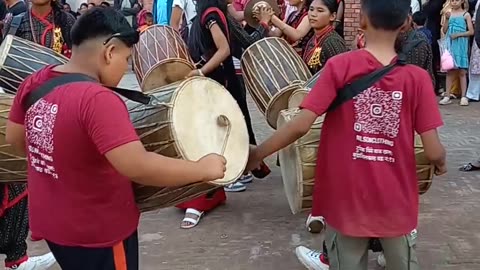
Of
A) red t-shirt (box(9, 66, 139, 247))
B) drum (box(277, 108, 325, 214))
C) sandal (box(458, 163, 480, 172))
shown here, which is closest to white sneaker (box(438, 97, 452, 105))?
sandal (box(458, 163, 480, 172))

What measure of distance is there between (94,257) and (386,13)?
1.35 metres

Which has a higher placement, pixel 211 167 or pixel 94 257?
pixel 211 167

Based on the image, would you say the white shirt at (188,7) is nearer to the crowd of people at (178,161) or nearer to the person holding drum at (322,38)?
the person holding drum at (322,38)

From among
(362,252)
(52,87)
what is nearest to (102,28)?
(52,87)

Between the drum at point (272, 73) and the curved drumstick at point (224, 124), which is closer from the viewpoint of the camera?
the curved drumstick at point (224, 124)

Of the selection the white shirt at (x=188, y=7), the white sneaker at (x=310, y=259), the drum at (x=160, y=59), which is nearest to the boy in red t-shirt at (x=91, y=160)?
the white sneaker at (x=310, y=259)

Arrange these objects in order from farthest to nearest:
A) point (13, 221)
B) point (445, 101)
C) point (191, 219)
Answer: point (445, 101), point (191, 219), point (13, 221)

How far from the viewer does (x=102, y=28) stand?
2.21 m

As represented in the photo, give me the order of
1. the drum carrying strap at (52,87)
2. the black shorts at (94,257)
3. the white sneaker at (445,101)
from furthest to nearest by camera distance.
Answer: the white sneaker at (445,101)
the black shorts at (94,257)
the drum carrying strap at (52,87)

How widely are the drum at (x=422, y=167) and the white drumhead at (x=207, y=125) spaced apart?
78 centimetres

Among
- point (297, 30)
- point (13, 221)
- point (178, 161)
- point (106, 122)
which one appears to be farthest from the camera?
point (297, 30)

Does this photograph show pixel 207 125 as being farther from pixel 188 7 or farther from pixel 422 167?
pixel 188 7

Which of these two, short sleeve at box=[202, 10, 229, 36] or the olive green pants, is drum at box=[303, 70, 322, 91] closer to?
short sleeve at box=[202, 10, 229, 36]

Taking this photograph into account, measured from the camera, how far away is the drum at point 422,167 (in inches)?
117
